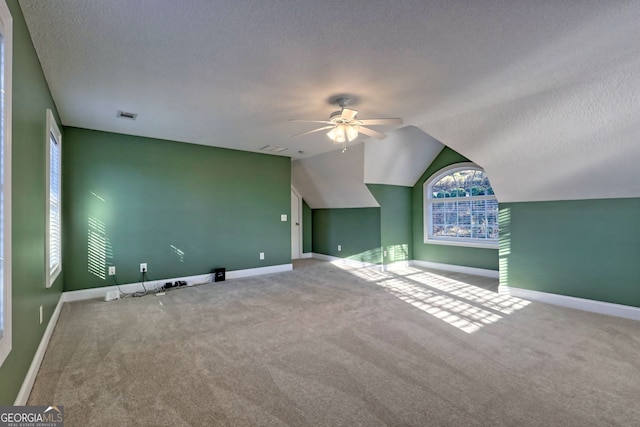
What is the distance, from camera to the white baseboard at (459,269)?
17.6 ft

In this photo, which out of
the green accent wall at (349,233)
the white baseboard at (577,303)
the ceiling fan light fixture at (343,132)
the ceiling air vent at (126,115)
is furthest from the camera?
the green accent wall at (349,233)

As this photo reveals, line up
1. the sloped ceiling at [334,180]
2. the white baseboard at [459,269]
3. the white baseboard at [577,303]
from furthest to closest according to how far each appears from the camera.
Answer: the sloped ceiling at [334,180] → the white baseboard at [459,269] → the white baseboard at [577,303]

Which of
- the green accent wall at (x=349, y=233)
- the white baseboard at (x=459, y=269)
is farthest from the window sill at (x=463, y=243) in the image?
the green accent wall at (x=349, y=233)

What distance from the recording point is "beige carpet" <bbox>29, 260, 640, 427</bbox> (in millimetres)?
1816

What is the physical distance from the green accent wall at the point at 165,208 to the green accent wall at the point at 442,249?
282 cm

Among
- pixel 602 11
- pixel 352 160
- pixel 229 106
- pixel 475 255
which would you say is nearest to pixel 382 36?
pixel 602 11

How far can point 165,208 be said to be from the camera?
4.82 metres

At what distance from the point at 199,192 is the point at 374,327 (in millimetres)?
3610

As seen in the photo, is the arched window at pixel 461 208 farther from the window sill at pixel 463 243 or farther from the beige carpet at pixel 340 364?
the beige carpet at pixel 340 364

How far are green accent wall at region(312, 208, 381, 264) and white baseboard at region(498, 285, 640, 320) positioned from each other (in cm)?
249

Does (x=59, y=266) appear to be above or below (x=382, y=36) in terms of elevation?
below

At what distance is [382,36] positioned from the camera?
6.76 feet

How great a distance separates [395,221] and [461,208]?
1294 millimetres

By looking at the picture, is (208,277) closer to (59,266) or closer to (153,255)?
(153,255)
